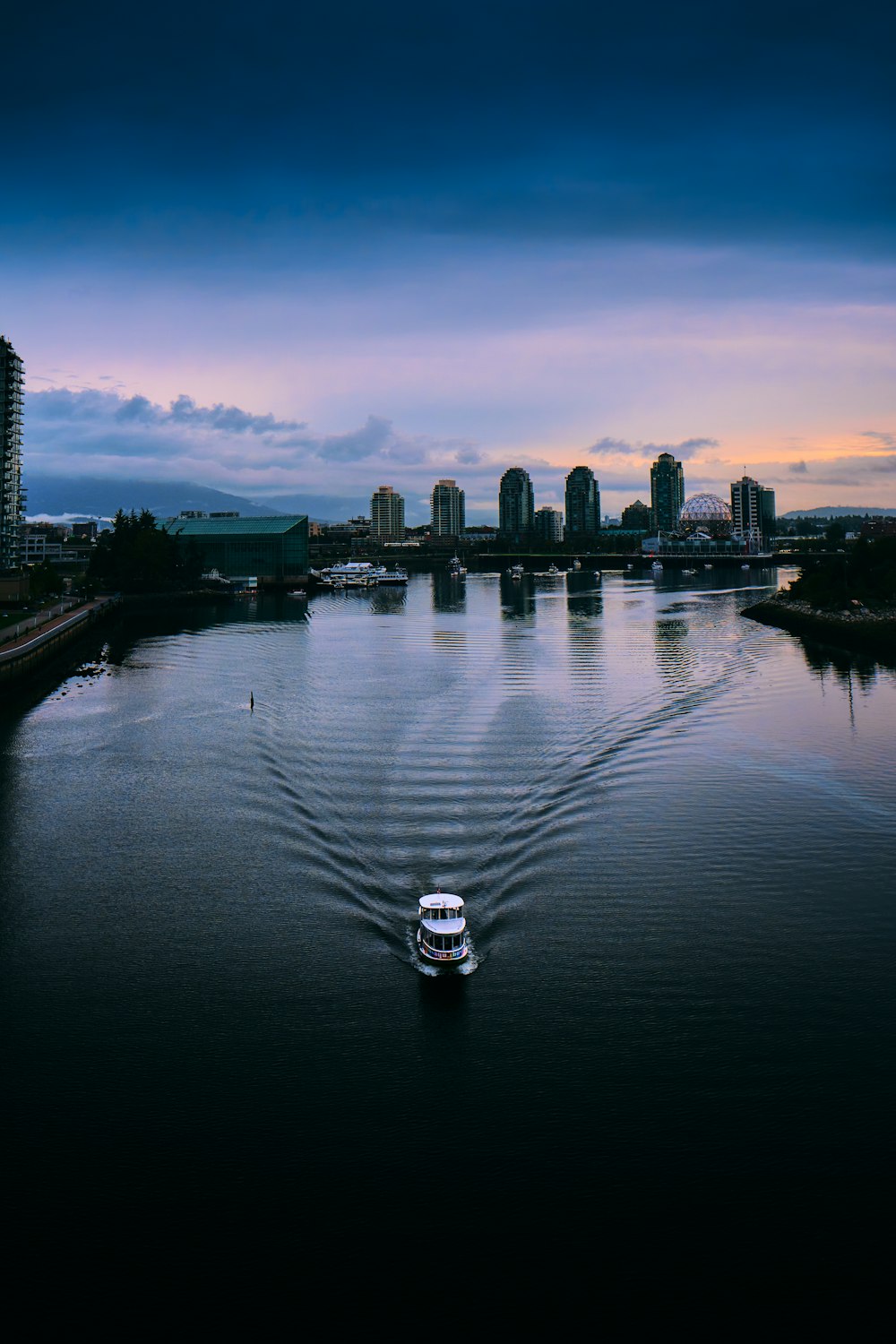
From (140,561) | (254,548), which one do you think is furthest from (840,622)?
(254,548)

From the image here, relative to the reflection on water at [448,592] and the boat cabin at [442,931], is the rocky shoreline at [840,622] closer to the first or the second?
the reflection on water at [448,592]

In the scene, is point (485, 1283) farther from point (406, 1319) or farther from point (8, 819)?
point (8, 819)

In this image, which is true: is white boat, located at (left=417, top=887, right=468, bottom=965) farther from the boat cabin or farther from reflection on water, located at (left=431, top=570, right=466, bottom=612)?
reflection on water, located at (left=431, top=570, right=466, bottom=612)

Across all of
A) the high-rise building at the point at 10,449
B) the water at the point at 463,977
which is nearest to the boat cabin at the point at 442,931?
the water at the point at 463,977

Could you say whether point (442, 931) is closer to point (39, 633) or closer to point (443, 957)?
point (443, 957)

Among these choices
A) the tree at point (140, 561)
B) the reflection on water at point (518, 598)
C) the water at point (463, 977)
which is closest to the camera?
the water at point (463, 977)

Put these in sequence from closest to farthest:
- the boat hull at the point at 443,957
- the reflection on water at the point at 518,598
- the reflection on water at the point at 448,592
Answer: the boat hull at the point at 443,957 → the reflection on water at the point at 518,598 → the reflection on water at the point at 448,592
